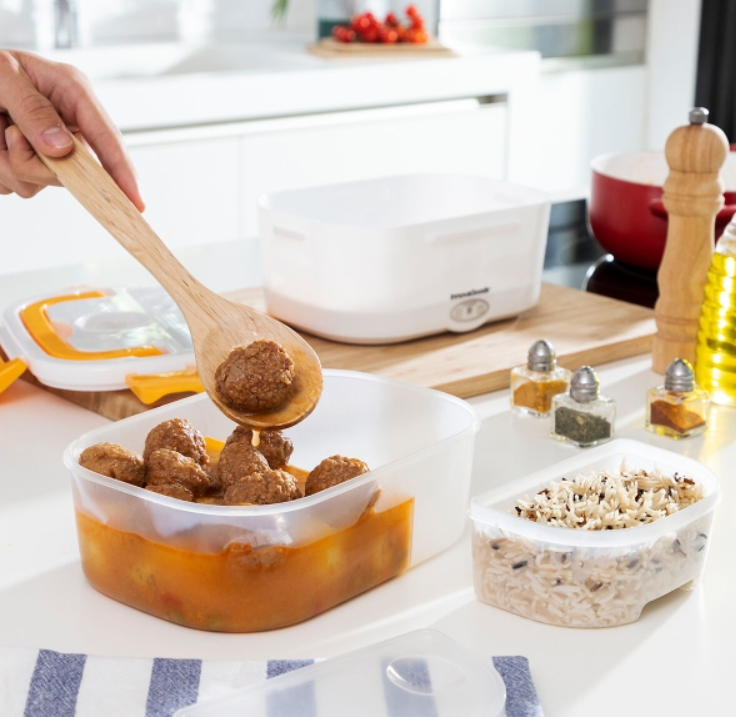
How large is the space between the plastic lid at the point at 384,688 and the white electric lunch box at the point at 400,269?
67 centimetres

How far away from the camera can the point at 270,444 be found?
0.89 m

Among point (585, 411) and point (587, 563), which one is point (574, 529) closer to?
point (587, 563)

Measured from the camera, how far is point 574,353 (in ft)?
4.42

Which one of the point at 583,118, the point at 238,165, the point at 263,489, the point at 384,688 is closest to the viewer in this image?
the point at 384,688

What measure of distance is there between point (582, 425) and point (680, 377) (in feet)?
0.35

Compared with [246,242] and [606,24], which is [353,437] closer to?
[246,242]

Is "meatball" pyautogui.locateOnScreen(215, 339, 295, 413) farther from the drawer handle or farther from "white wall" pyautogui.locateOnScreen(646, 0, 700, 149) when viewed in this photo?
"white wall" pyautogui.locateOnScreen(646, 0, 700, 149)

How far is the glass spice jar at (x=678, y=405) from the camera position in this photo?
1.10 m

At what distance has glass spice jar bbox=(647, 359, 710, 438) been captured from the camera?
1.10 metres

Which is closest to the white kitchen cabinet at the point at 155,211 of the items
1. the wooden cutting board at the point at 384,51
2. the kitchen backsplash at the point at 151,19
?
the wooden cutting board at the point at 384,51

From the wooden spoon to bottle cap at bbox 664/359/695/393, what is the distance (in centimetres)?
37

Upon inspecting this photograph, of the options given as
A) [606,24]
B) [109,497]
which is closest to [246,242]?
[109,497]

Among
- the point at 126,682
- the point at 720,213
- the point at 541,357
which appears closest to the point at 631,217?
the point at 720,213

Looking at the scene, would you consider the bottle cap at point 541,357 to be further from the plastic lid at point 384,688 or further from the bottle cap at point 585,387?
the plastic lid at point 384,688
